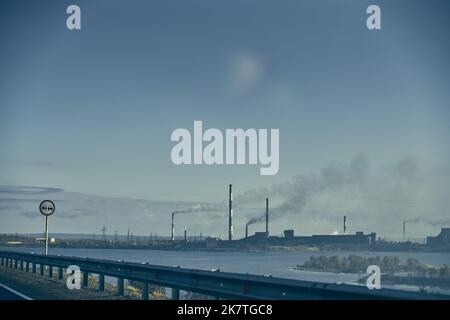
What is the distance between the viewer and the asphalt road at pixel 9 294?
1838cm

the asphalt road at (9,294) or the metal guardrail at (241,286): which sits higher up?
the metal guardrail at (241,286)

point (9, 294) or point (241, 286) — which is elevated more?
point (241, 286)

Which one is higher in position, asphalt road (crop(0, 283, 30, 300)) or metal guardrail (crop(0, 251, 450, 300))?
metal guardrail (crop(0, 251, 450, 300))

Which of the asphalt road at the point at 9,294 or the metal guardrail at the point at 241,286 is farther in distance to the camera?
the asphalt road at the point at 9,294

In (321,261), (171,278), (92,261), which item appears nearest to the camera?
(171,278)

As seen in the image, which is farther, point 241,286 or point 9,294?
point 9,294

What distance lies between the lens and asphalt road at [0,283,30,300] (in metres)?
18.4

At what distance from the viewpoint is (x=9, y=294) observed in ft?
65.1

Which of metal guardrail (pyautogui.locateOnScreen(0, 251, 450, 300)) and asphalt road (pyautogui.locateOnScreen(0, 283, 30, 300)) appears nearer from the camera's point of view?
metal guardrail (pyautogui.locateOnScreen(0, 251, 450, 300))

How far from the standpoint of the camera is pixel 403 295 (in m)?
10.6
